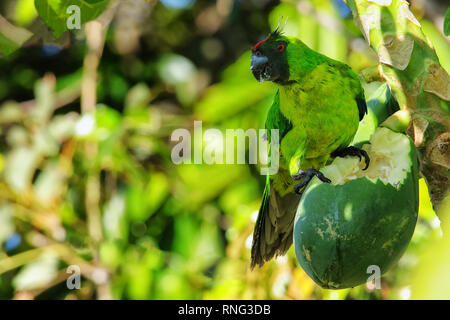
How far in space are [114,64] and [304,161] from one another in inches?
85.4

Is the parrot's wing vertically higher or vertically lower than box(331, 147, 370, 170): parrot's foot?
higher

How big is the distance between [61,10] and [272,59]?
0.59 m

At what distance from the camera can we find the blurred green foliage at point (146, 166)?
191 centimetres

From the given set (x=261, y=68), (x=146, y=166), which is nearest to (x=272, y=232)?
(x=261, y=68)

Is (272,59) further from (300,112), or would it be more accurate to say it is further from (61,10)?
(61,10)

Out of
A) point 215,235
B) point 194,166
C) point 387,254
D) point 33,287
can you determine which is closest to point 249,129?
point 194,166

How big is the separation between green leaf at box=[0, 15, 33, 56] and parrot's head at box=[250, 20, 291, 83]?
1.78 feet

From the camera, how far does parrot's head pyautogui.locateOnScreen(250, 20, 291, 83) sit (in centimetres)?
128

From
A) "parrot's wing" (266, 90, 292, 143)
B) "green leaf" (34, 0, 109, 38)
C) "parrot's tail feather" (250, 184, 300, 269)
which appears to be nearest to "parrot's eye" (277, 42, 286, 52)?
"parrot's wing" (266, 90, 292, 143)

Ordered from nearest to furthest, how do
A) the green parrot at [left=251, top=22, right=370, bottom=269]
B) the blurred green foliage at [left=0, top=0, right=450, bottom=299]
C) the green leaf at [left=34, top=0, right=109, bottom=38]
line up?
1. the green leaf at [left=34, top=0, right=109, bottom=38]
2. the green parrot at [left=251, top=22, right=370, bottom=269]
3. the blurred green foliage at [left=0, top=0, right=450, bottom=299]

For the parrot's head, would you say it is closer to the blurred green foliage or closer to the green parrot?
the green parrot

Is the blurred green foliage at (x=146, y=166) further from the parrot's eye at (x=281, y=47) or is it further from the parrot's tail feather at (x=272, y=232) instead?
the parrot's eye at (x=281, y=47)

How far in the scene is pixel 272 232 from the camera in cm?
129

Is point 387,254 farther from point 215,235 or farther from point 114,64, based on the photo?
point 114,64
